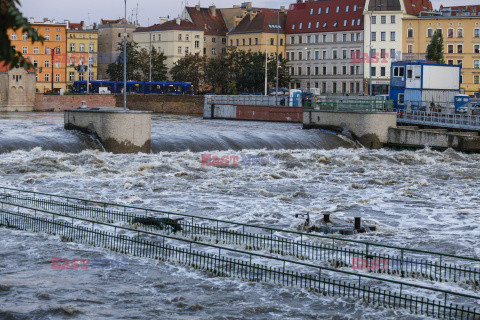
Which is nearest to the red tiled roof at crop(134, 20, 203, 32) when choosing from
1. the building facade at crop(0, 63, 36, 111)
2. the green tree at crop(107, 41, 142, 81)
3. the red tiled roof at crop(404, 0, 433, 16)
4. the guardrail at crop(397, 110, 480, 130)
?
the green tree at crop(107, 41, 142, 81)

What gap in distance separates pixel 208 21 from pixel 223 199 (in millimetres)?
115918

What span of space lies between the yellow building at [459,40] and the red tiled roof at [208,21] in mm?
42455

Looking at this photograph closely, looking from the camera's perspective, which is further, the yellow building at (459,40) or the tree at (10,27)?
the yellow building at (459,40)

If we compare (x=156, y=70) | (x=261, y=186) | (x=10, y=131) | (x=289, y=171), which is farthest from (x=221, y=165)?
(x=156, y=70)

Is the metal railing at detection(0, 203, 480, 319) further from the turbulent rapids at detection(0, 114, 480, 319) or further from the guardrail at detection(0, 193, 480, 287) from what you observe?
the guardrail at detection(0, 193, 480, 287)

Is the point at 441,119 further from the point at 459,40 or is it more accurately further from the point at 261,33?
the point at 261,33

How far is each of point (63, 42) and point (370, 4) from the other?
54.5m

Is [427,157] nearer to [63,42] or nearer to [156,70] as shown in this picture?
[156,70]

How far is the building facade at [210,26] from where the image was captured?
140375 mm

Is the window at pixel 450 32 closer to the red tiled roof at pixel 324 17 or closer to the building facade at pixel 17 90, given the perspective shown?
the red tiled roof at pixel 324 17

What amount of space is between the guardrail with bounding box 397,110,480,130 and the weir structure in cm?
2958

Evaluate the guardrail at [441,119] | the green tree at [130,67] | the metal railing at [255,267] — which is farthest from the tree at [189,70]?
the metal railing at [255,267]

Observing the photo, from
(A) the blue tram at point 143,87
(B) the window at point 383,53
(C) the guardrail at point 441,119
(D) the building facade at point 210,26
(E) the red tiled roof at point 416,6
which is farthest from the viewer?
(D) the building facade at point 210,26

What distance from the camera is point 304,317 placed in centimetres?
1476
